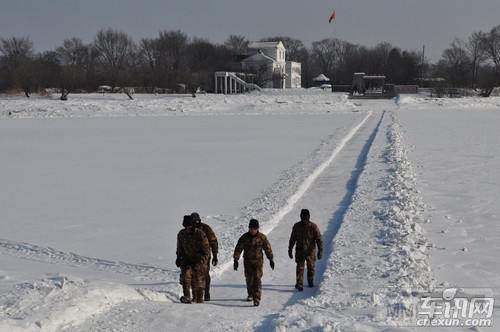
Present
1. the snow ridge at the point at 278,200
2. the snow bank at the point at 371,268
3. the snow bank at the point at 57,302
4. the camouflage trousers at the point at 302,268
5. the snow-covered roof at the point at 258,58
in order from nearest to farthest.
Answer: the snow bank at the point at 57,302 → the snow bank at the point at 371,268 → the camouflage trousers at the point at 302,268 → the snow ridge at the point at 278,200 → the snow-covered roof at the point at 258,58

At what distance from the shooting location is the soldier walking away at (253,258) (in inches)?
316

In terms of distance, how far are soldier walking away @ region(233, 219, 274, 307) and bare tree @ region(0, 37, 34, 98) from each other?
7468 centimetres

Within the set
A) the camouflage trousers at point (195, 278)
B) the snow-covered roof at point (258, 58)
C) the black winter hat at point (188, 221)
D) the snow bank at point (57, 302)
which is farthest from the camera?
the snow-covered roof at point (258, 58)

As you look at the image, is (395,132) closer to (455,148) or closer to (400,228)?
(455,148)

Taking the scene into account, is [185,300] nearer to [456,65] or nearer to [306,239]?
[306,239]

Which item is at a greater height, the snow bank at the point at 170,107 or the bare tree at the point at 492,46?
the bare tree at the point at 492,46

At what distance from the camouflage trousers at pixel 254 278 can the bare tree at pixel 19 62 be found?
7485cm

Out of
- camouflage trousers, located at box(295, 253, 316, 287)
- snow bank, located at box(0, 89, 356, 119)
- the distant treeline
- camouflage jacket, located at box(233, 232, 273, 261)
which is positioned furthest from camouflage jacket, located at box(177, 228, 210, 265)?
the distant treeline

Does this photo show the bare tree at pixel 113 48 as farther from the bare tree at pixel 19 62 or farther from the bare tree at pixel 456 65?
the bare tree at pixel 456 65

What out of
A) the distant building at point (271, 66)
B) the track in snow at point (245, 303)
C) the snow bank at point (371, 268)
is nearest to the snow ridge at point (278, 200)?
the track in snow at point (245, 303)

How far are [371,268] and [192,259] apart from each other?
2.85 m

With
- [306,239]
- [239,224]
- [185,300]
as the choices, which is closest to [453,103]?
[239,224]

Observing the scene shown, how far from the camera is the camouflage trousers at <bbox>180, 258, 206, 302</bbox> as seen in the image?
7934 millimetres

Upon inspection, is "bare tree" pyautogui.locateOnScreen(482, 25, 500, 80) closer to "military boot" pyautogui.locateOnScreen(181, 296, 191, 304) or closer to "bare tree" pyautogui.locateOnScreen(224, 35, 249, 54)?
"bare tree" pyautogui.locateOnScreen(224, 35, 249, 54)
